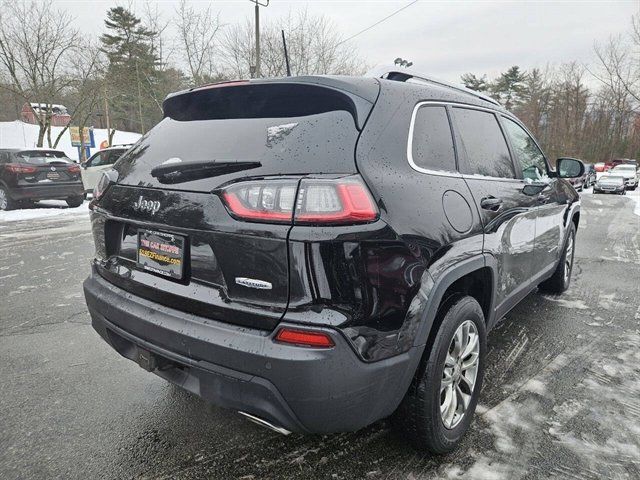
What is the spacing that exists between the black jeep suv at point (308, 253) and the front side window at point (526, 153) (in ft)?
3.12

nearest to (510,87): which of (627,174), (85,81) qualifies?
(627,174)

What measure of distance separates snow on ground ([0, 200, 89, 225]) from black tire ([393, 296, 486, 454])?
10.5m

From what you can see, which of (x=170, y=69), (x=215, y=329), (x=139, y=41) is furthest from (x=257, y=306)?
(x=139, y=41)

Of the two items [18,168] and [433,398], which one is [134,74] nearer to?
[18,168]

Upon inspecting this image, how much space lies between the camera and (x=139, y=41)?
32375mm

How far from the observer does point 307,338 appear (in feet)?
5.33

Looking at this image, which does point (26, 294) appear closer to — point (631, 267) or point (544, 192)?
point (544, 192)

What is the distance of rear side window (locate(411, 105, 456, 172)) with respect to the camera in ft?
6.78

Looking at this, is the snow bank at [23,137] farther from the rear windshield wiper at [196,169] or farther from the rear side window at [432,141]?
the rear side window at [432,141]

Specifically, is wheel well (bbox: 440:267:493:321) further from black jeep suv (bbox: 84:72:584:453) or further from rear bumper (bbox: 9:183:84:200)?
rear bumper (bbox: 9:183:84:200)

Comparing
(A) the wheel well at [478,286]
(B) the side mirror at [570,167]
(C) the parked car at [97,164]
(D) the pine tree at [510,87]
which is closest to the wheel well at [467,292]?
(A) the wheel well at [478,286]

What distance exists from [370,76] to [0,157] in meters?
12.1

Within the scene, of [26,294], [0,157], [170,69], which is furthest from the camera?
[170,69]

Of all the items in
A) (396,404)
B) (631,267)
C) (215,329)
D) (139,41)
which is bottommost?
(631,267)
